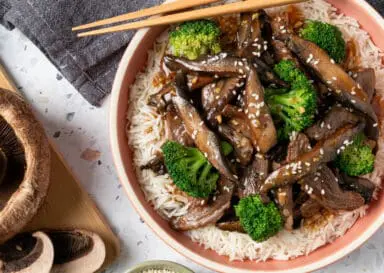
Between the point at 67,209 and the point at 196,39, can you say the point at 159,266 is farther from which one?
the point at 196,39

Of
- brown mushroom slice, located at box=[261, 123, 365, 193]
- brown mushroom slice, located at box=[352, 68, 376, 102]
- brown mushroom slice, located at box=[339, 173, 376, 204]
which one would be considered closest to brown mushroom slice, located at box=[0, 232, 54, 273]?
brown mushroom slice, located at box=[261, 123, 365, 193]

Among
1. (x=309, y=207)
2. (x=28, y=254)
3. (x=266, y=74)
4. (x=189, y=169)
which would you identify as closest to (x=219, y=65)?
(x=266, y=74)

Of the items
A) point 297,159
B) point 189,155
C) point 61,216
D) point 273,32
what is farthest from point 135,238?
point 273,32

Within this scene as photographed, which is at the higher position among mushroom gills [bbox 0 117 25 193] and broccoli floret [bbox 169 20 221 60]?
broccoli floret [bbox 169 20 221 60]

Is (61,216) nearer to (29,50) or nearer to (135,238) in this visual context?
(135,238)

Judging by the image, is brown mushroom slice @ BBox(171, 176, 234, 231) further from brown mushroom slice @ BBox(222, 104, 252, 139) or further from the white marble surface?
the white marble surface

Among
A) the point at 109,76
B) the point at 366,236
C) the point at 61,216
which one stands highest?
the point at 109,76

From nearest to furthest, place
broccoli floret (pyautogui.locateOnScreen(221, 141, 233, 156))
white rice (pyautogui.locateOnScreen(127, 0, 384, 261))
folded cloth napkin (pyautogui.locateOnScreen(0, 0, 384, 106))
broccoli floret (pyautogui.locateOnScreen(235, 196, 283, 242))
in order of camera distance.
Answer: broccoli floret (pyautogui.locateOnScreen(235, 196, 283, 242))
broccoli floret (pyautogui.locateOnScreen(221, 141, 233, 156))
white rice (pyautogui.locateOnScreen(127, 0, 384, 261))
folded cloth napkin (pyautogui.locateOnScreen(0, 0, 384, 106))
